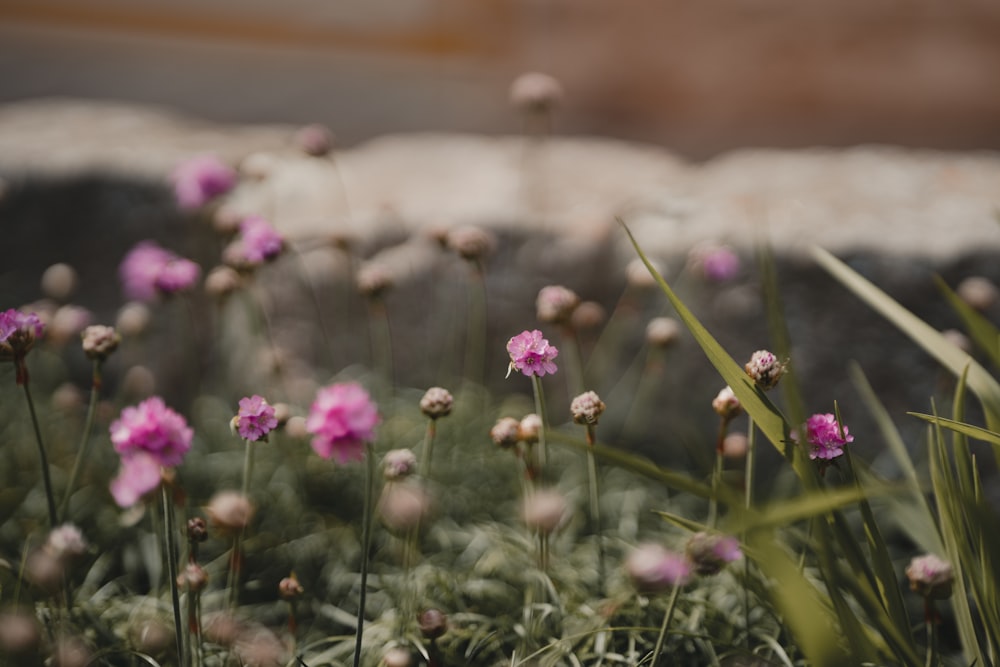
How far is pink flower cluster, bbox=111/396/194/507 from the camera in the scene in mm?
694

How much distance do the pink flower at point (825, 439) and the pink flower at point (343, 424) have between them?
1.25 feet

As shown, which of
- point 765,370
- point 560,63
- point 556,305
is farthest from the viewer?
point 560,63

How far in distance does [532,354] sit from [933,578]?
0.40 metres

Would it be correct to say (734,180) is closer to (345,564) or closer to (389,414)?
(389,414)

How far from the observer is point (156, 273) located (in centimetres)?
112

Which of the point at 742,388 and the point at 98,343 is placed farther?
the point at 98,343

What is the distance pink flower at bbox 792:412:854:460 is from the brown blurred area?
2401mm

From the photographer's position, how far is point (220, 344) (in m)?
1.62

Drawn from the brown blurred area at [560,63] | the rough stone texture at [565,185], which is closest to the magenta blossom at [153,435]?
the rough stone texture at [565,185]

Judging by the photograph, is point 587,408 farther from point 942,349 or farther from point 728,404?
point 942,349

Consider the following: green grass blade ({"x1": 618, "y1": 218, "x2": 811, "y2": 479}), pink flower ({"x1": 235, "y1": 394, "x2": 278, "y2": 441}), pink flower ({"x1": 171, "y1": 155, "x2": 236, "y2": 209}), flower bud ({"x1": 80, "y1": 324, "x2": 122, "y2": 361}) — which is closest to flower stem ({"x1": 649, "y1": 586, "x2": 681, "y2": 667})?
green grass blade ({"x1": 618, "y1": 218, "x2": 811, "y2": 479})

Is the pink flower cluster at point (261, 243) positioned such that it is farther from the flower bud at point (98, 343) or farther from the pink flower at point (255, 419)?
the pink flower at point (255, 419)

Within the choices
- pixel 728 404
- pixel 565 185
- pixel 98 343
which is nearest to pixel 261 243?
pixel 98 343

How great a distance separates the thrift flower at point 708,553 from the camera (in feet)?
2.14
